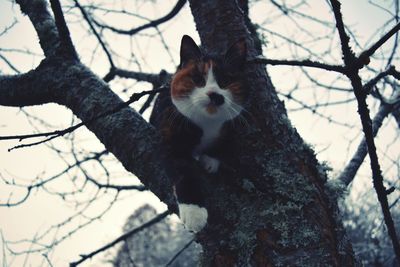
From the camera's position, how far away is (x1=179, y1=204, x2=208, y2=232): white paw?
1522 millimetres

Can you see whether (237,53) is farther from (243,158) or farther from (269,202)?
(269,202)

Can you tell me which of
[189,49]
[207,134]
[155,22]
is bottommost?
[207,134]

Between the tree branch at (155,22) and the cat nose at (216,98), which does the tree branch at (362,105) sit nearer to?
the cat nose at (216,98)

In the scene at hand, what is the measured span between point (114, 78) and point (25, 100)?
1.50 m

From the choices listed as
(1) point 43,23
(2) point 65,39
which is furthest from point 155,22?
(2) point 65,39

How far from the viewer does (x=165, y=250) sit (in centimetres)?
1820

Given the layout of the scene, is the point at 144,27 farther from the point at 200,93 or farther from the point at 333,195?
the point at 333,195

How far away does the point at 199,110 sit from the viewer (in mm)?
1893

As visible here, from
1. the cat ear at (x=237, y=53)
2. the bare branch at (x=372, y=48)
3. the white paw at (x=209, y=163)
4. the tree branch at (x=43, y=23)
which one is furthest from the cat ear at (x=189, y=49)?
the bare branch at (x=372, y=48)

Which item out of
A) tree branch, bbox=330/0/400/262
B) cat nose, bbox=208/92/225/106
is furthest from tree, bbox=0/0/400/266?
cat nose, bbox=208/92/225/106

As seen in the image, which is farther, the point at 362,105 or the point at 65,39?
the point at 65,39

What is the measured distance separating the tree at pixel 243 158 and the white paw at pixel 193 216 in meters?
0.04

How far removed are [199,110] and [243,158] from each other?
1.29ft

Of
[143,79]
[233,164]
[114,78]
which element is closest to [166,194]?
[233,164]
